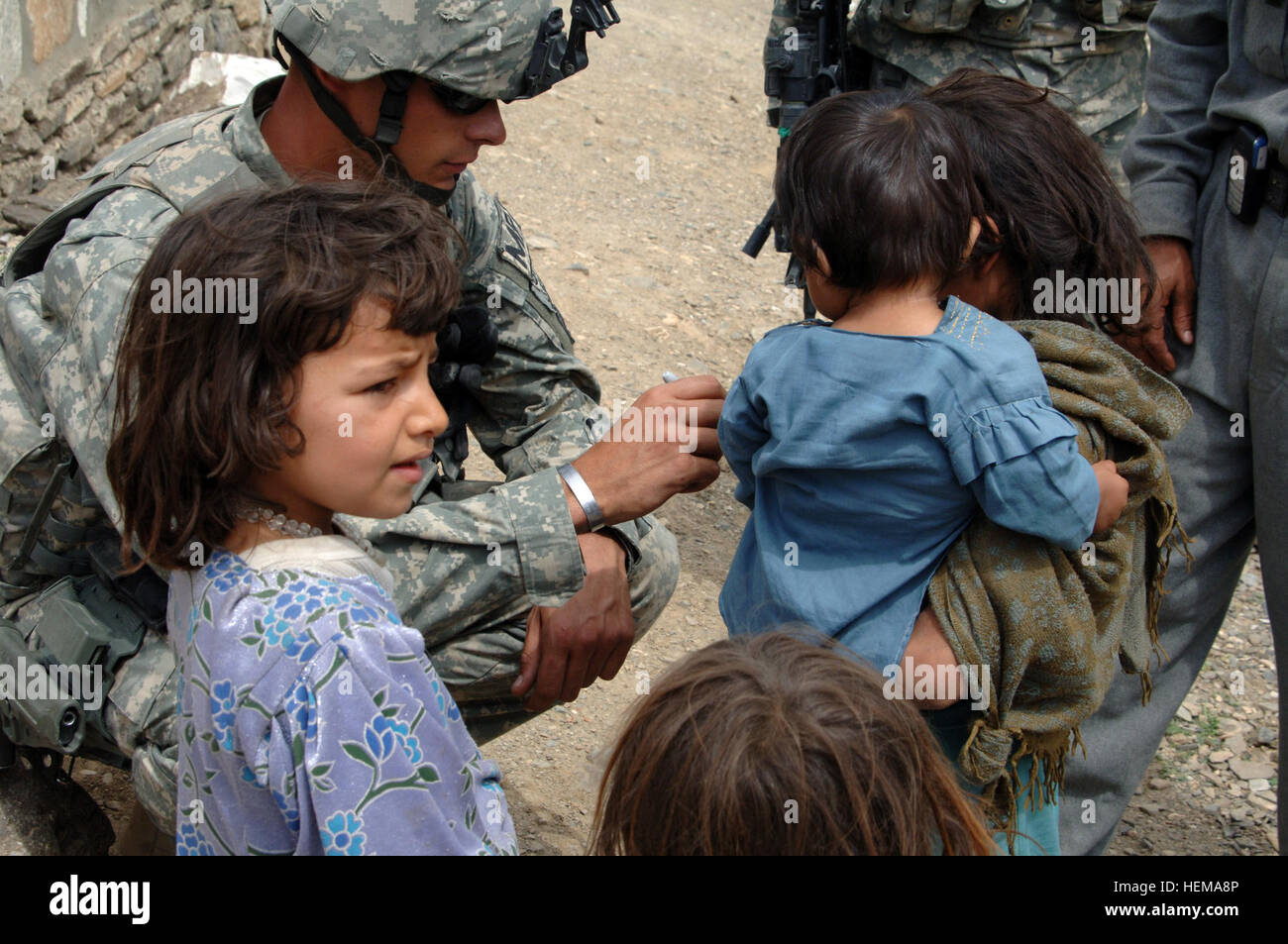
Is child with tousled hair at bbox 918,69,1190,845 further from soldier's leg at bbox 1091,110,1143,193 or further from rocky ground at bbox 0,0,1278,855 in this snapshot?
soldier's leg at bbox 1091,110,1143,193

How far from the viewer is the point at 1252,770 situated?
3227mm

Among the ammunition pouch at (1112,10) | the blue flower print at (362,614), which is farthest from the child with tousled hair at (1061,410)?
the ammunition pouch at (1112,10)

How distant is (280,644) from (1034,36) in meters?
3.04

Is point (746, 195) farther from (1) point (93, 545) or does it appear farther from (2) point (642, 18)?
(1) point (93, 545)

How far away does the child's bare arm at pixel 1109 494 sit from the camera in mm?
1749

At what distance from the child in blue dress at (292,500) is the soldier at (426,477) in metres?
0.51

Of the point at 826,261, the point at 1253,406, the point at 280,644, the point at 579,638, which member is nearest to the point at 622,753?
the point at 280,644

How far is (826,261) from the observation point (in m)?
1.81

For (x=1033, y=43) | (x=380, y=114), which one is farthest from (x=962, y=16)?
(x=380, y=114)

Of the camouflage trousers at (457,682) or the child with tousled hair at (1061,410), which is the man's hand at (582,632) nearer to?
the camouflage trousers at (457,682)

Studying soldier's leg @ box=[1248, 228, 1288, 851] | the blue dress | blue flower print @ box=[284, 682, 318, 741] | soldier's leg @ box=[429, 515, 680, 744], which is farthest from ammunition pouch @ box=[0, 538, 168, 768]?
soldier's leg @ box=[1248, 228, 1288, 851]

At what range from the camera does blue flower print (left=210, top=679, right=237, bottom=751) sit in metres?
1.50

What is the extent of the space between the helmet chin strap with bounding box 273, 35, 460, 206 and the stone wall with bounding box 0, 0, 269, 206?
235 centimetres

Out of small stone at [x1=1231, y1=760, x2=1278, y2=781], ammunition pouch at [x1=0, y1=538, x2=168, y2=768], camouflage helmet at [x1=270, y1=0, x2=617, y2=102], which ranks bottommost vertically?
small stone at [x1=1231, y1=760, x2=1278, y2=781]
